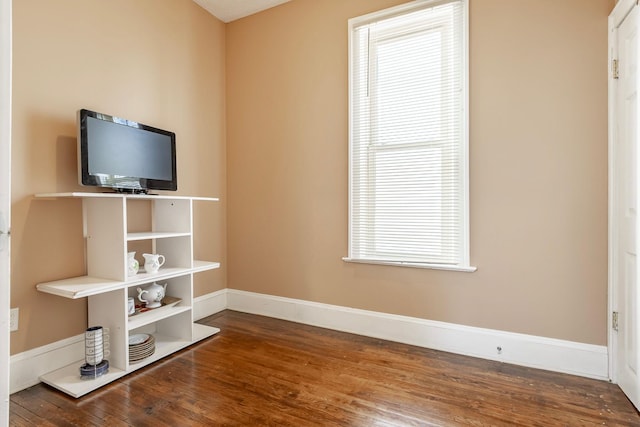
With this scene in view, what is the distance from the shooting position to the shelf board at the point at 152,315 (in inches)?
86.3

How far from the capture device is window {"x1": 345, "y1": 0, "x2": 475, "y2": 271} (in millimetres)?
2459

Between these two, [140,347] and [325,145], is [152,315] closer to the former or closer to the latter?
[140,347]

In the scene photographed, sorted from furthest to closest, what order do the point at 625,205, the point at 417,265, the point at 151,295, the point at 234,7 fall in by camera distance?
the point at 234,7
the point at 417,265
the point at 151,295
the point at 625,205

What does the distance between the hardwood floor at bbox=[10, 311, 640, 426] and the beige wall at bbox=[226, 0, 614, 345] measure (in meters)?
0.37

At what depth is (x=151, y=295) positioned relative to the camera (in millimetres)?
2465

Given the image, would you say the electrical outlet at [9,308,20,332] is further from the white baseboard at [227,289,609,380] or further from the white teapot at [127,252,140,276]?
the white baseboard at [227,289,609,380]

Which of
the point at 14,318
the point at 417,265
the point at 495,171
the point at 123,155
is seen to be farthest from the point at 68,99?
the point at 495,171

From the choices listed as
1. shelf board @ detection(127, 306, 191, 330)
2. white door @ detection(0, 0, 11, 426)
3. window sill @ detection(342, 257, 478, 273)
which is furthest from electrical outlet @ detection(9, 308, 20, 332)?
window sill @ detection(342, 257, 478, 273)

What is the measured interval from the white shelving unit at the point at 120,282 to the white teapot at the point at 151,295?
0.06m

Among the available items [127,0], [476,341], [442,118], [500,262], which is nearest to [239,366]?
[476,341]

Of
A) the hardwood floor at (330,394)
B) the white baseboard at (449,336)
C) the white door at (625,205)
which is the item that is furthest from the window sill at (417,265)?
the white door at (625,205)

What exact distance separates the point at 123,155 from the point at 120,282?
84cm

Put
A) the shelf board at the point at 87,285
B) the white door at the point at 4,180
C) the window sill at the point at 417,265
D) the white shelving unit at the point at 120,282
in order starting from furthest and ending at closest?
the window sill at the point at 417,265 → the white shelving unit at the point at 120,282 → the shelf board at the point at 87,285 → the white door at the point at 4,180

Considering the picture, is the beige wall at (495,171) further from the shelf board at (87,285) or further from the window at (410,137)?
the shelf board at (87,285)
